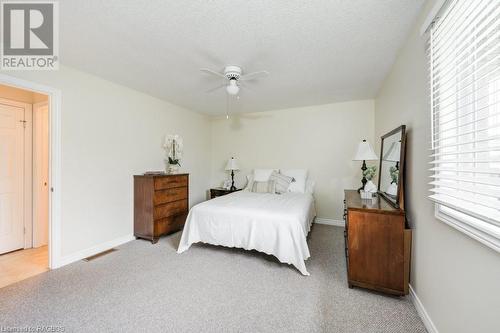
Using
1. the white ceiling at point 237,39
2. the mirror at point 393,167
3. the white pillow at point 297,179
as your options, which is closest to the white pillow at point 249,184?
the white pillow at point 297,179

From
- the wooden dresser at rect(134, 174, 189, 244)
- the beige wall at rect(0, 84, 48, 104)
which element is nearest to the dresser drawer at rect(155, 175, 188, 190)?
the wooden dresser at rect(134, 174, 189, 244)

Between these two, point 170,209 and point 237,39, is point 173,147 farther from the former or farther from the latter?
point 237,39

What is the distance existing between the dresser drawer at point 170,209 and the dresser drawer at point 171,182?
0.93 ft

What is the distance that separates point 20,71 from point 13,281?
7.01ft

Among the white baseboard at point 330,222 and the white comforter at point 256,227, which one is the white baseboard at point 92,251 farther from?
the white baseboard at point 330,222

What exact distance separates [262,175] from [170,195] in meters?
1.80

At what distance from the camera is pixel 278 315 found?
166cm

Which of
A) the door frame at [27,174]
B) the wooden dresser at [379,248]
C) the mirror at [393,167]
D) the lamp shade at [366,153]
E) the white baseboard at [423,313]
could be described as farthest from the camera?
the door frame at [27,174]

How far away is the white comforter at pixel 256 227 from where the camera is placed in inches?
90.4

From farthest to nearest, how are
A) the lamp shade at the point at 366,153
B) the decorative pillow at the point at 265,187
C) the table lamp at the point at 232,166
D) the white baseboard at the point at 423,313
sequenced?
the table lamp at the point at 232,166, the decorative pillow at the point at 265,187, the lamp shade at the point at 366,153, the white baseboard at the point at 423,313

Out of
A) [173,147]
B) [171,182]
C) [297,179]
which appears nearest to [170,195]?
[171,182]

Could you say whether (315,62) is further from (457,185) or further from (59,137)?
(59,137)

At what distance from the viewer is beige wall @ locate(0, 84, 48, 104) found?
9.20ft

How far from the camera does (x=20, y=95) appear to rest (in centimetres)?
295
